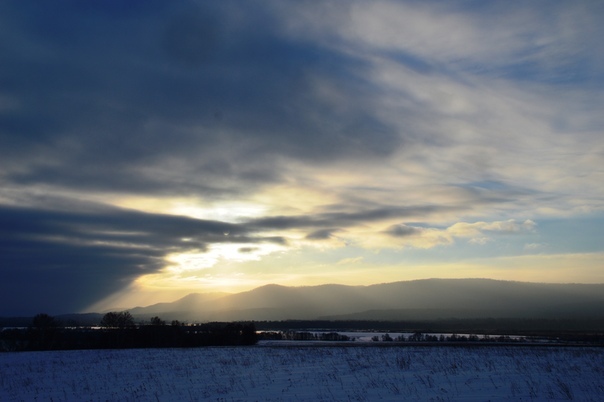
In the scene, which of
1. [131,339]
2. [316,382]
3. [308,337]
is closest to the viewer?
[316,382]

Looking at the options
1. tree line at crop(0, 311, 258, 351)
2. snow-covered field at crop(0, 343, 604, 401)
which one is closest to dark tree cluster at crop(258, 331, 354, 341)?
tree line at crop(0, 311, 258, 351)

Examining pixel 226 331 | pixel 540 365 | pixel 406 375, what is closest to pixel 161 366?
pixel 406 375

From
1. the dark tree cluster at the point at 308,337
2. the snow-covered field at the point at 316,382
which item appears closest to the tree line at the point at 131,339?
the dark tree cluster at the point at 308,337

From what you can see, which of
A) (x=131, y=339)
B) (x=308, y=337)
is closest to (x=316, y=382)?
(x=131, y=339)

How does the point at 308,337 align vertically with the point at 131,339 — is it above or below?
below

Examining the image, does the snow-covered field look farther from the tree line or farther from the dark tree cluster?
the dark tree cluster

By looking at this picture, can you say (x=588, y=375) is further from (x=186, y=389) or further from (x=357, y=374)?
(x=186, y=389)

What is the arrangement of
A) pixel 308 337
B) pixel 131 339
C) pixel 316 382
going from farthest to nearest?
pixel 308 337 < pixel 131 339 < pixel 316 382

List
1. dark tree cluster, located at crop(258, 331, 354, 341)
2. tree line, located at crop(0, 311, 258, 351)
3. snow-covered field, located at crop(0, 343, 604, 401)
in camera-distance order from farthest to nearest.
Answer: dark tree cluster, located at crop(258, 331, 354, 341), tree line, located at crop(0, 311, 258, 351), snow-covered field, located at crop(0, 343, 604, 401)

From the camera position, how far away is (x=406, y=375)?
85.6ft

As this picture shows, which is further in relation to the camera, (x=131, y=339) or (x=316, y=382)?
(x=131, y=339)

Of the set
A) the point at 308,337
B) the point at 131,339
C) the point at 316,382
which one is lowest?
the point at 308,337

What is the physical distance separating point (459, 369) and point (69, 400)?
20.1 meters

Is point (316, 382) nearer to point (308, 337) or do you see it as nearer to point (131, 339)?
point (131, 339)
